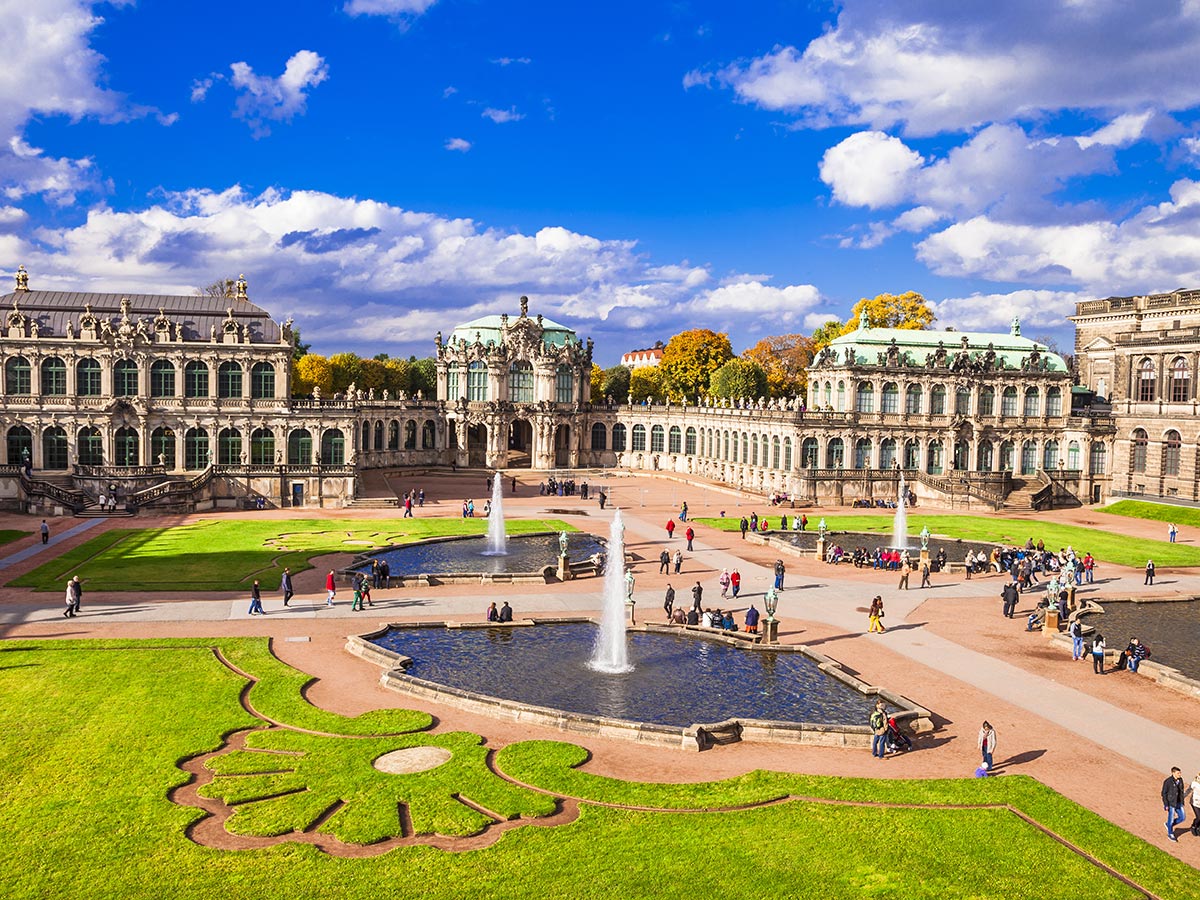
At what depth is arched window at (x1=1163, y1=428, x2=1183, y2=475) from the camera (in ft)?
279

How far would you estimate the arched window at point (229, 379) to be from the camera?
84625 mm

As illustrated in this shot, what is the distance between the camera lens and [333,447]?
87312mm

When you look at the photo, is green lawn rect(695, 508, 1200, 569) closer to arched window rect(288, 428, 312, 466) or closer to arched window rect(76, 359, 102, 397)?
arched window rect(288, 428, 312, 466)

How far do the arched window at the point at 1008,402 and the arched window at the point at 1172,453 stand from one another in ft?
52.9

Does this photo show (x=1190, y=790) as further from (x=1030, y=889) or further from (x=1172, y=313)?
(x=1172, y=313)

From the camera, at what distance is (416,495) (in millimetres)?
89125

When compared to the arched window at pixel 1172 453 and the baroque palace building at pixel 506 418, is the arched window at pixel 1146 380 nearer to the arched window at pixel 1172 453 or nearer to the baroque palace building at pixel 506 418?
the baroque palace building at pixel 506 418

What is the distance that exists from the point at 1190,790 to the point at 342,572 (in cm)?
3846

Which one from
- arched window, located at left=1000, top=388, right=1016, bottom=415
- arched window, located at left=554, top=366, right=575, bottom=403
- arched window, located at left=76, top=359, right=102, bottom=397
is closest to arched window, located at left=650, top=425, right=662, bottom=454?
arched window, located at left=554, top=366, right=575, bottom=403

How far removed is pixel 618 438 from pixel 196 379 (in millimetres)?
55157

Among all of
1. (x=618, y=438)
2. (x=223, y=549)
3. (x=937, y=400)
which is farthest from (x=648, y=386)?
(x=223, y=549)

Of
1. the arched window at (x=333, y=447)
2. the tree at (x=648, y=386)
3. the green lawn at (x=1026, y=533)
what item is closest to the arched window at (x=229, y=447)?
the arched window at (x=333, y=447)

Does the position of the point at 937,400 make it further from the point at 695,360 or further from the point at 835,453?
the point at 695,360

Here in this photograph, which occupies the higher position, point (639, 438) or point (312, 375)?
point (312, 375)
